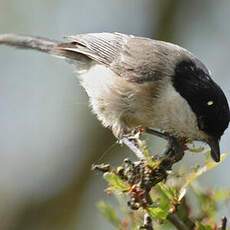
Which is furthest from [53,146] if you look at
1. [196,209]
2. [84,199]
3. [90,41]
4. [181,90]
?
[196,209]

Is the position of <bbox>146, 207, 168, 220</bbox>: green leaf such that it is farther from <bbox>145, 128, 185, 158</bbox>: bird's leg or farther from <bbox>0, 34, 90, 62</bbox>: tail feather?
<bbox>0, 34, 90, 62</bbox>: tail feather

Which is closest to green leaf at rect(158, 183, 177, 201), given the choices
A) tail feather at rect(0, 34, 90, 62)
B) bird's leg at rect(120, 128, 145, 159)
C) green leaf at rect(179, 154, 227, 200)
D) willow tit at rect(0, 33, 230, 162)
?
green leaf at rect(179, 154, 227, 200)

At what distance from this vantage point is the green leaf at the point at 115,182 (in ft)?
8.21

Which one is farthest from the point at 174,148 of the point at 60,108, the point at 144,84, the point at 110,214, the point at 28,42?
the point at 60,108

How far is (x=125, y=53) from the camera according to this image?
3.97m

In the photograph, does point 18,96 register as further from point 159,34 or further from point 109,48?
point 109,48

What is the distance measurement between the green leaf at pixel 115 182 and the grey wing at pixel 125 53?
4.07 ft

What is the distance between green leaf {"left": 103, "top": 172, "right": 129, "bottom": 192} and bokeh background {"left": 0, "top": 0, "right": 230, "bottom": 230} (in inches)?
129

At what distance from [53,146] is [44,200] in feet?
2.47

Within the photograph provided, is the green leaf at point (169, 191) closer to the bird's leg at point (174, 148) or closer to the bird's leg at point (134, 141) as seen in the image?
the bird's leg at point (134, 141)

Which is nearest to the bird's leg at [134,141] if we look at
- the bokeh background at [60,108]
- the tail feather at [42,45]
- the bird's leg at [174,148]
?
the bird's leg at [174,148]

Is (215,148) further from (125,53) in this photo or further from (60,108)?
(60,108)

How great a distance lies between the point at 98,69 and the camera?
4.00 metres

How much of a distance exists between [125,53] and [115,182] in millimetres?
1563
